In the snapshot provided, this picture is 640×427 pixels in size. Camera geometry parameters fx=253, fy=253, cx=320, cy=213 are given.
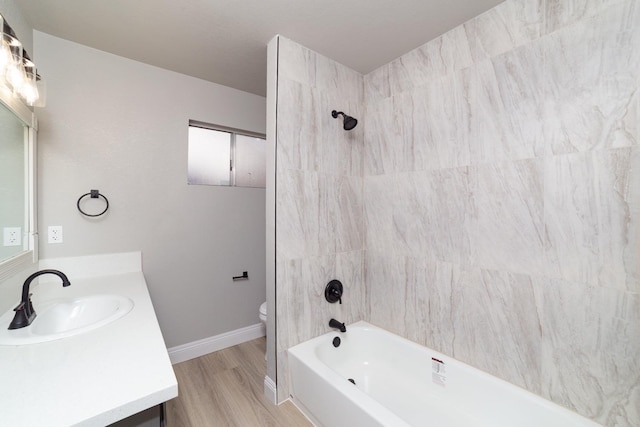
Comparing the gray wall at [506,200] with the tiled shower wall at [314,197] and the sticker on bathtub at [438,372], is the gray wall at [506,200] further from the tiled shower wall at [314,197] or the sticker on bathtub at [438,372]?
the sticker on bathtub at [438,372]

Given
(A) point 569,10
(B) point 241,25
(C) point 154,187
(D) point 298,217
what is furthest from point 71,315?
(A) point 569,10

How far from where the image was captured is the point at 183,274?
2.22 metres

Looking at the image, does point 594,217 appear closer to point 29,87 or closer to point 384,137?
point 384,137

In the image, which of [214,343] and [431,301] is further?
[214,343]

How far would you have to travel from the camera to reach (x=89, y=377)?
2.40 ft

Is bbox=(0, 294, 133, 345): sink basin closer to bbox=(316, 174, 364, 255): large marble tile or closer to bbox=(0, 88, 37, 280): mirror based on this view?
bbox=(0, 88, 37, 280): mirror

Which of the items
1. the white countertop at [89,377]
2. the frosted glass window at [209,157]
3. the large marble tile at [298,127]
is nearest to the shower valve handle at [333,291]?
the large marble tile at [298,127]

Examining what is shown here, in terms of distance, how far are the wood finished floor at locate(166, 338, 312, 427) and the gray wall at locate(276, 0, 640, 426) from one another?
441 millimetres

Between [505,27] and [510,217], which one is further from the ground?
Answer: [505,27]

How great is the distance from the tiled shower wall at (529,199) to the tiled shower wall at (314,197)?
1.23 feet

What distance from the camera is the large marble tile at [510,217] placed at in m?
1.32

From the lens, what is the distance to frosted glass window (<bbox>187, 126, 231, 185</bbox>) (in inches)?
92.8

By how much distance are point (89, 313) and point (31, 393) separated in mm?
841

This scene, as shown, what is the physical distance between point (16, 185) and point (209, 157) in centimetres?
128
